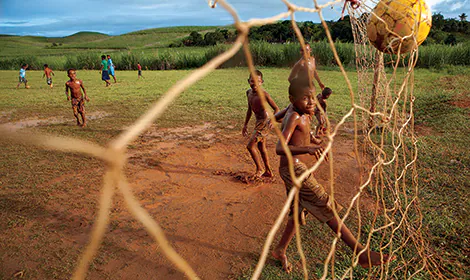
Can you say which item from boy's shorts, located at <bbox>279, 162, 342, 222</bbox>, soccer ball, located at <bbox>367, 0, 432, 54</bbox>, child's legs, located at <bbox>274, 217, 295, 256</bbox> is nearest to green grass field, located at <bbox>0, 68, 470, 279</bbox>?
child's legs, located at <bbox>274, 217, 295, 256</bbox>

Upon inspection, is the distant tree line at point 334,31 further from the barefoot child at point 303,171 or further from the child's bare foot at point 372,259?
the child's bare foot at point 372,259

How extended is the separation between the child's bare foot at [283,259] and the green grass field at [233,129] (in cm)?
7

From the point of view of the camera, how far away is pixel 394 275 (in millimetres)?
2670

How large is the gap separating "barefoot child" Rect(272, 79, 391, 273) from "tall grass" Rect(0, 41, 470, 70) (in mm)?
11853

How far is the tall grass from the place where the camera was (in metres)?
17.5

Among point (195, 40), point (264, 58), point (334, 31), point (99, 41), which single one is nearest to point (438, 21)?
point (334, 31)

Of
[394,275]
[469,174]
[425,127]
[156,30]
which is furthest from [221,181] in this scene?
[156,30]

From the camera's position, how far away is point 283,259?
2.87 metres

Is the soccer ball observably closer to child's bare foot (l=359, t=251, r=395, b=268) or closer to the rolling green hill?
child's bare foot (l=359, t=251, r=395, b=268)

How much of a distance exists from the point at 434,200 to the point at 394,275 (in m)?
1.49

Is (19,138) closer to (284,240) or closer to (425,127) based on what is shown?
(284,240)

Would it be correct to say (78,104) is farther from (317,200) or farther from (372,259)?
(372,259)

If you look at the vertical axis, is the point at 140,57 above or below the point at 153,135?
above

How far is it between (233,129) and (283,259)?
4.33 meters
